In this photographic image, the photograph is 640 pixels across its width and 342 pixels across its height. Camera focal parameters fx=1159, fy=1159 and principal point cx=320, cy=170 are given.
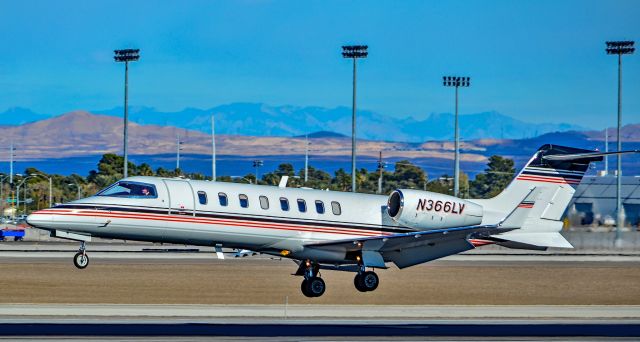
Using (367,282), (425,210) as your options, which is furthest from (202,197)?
(425,210)

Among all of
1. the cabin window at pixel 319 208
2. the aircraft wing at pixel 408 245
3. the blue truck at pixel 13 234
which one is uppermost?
the cabin window at pixel 319 208

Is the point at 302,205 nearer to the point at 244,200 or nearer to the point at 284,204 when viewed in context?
the point at 284,204

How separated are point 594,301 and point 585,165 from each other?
854cm

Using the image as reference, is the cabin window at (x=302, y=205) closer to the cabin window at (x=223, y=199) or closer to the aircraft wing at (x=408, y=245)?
the aircraft wing at (x=408, y=245)

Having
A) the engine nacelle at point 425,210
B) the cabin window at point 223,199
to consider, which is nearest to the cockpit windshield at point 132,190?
the cabin window at point 223,199

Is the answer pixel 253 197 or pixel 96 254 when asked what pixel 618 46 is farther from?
pixel 253 197

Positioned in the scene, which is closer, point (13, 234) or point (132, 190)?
point (132, 190)

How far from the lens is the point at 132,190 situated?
37.0 metres

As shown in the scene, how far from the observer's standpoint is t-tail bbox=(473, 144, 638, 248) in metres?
41.4

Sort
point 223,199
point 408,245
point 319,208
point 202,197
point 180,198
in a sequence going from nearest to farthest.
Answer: point 180,198
point 202,197
point 223,199
point 319,208
point 408,245

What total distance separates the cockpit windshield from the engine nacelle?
876cm

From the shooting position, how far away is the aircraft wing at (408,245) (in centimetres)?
3859

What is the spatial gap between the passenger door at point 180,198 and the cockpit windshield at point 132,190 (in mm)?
522

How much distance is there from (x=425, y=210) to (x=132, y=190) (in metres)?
10.4
